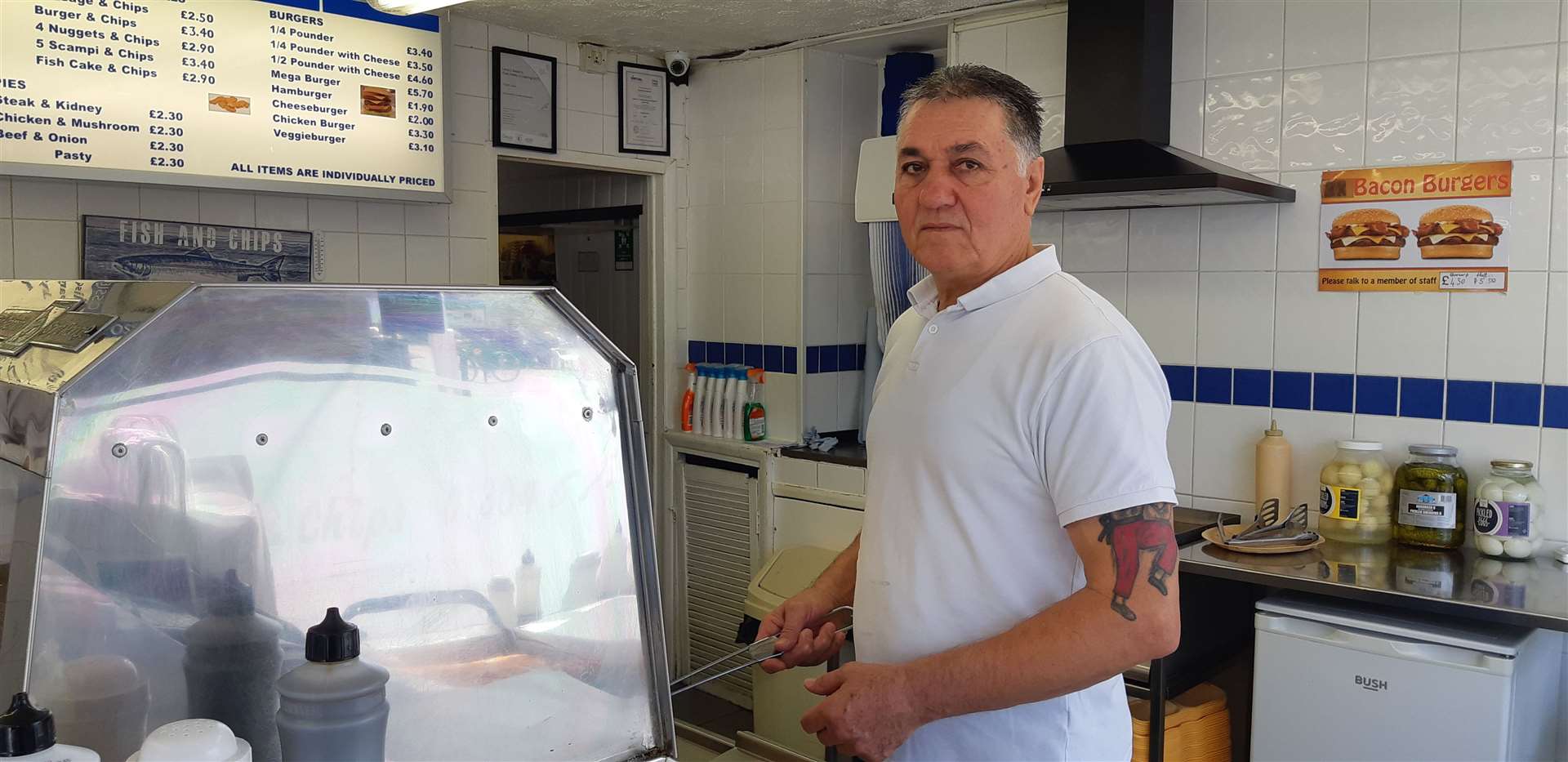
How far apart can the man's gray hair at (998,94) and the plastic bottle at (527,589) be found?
0.76m

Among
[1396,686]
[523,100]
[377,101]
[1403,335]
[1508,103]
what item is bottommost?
[1396,686]

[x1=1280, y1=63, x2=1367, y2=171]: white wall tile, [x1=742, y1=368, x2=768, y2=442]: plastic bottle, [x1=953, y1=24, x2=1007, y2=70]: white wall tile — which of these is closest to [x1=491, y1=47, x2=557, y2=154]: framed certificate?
[x1=742, y1=368, x2=768, y2=442]: plastic bottle

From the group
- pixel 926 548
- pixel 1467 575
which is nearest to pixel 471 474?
pixel 926 548

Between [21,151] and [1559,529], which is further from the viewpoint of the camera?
[21,151]

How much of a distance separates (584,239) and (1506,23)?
3.55m

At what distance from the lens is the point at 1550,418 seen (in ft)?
9.21

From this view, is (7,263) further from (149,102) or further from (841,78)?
(841,78)

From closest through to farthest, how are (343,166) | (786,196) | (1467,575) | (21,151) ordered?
(1467,575) → (21,151) → (343,166) → (786,196)

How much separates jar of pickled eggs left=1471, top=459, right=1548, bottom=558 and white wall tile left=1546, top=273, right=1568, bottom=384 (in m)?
0.23

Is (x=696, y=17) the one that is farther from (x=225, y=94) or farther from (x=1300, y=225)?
(x=1300, y=225)

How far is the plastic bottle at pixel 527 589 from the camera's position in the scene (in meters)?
1.25

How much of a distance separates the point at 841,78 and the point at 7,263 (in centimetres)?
287

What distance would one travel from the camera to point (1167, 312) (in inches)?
136

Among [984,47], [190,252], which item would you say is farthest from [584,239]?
[984,47]
